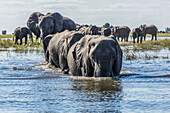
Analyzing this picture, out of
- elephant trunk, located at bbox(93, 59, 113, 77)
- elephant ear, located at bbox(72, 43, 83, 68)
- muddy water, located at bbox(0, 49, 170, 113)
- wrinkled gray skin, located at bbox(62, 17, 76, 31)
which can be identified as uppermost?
wrinkled gray skin, located at bbox(62, 17, 76, 31)

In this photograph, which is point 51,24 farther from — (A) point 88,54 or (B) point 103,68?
(B) point 103,68

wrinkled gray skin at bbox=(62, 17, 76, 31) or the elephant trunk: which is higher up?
wrinkled gray skin at bbox=(62, 17, 76, 31)

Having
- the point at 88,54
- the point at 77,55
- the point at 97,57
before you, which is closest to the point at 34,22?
the point at 77,55

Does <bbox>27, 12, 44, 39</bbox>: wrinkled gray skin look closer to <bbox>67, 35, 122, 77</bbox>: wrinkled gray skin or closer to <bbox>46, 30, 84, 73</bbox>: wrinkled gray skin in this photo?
<bbox>46, 30, 84, 73</bbox>: wrinkled gray skin

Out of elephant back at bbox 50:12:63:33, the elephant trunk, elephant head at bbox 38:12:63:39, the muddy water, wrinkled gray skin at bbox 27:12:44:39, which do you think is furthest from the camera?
wrinkled gray skin at bbox 27:12:44:39

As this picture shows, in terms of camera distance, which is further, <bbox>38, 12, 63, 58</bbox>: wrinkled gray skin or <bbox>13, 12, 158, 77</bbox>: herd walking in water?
<bbox>38, 12, 63, 58</bbox>: wrinkled gray skin

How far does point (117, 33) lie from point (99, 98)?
4788 cm

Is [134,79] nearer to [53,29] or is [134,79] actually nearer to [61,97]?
[61,97]

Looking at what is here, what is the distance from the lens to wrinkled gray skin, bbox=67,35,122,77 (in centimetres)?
1288

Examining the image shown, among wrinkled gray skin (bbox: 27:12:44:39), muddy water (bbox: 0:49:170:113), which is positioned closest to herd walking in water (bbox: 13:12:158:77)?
muddy water (bbox: 0:49:170:113)

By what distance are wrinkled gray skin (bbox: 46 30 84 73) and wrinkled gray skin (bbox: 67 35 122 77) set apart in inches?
61.6

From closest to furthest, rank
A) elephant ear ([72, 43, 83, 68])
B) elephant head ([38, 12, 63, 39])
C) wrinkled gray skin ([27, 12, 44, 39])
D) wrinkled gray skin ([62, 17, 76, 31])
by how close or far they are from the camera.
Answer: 1. elephant ear ([72, 43, 83, 68])
2. elephant head ([38, 12, 63, 39])
3. wrinkled gray skin ([62, 17, 76, 31])
4. wrinkled gray skin ([27, 12, 44, 39])

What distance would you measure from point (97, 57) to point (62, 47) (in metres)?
4.42

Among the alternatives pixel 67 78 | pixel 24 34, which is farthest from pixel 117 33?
pixel 67 78
